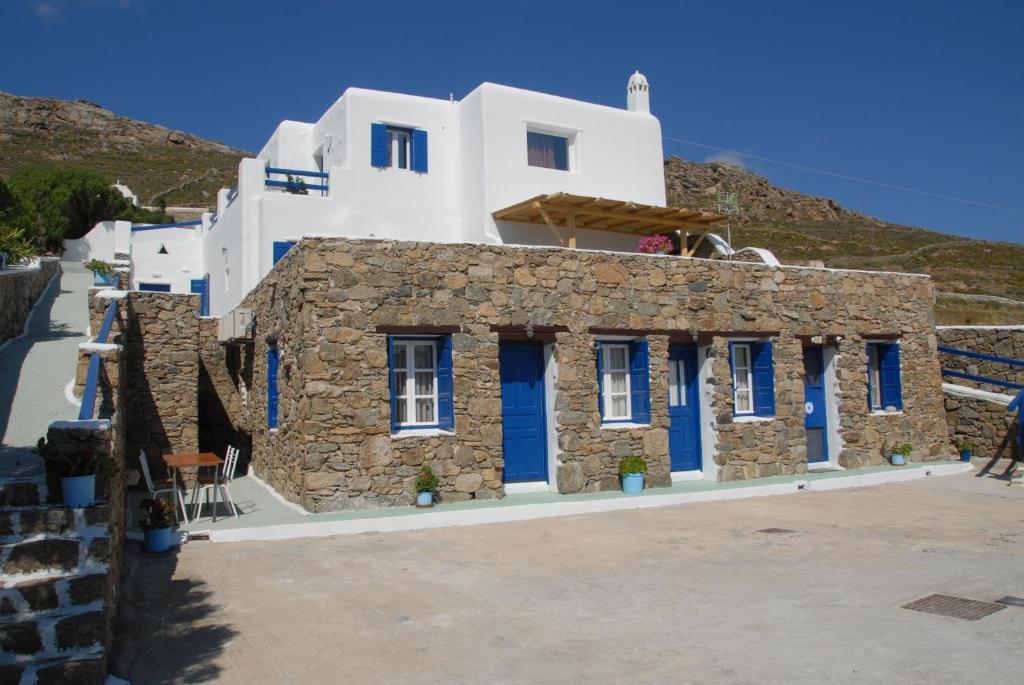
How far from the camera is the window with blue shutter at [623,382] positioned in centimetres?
1296

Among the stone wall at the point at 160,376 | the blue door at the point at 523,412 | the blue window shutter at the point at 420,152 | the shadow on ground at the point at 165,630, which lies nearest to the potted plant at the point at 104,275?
the stone wall at the point at 160,376

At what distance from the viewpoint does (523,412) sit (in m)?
12.4

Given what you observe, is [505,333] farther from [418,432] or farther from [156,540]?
[156,540]

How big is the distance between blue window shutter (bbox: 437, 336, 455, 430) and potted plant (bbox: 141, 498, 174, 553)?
12.8 ft

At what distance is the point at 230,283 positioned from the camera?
18.6 metres

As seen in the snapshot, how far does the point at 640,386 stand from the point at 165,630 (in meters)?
8.48

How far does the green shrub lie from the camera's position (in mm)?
10875

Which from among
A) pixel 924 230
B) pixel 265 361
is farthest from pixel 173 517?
pixel 924 230

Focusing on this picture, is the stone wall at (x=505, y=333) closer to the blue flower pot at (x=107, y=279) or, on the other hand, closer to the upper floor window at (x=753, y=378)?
the upper floor window at (x=753, y=378)

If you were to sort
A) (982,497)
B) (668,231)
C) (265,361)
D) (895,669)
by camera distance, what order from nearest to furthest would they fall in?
(895,669) → (982,497) → (265,361) → (668,231)

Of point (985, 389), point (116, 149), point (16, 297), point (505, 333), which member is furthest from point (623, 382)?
point (116, 149)

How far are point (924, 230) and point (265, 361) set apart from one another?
183 ft

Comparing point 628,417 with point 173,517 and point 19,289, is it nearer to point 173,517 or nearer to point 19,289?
point 173,517

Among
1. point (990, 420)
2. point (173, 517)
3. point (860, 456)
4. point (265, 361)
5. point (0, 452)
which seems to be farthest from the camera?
point (990, 420)
